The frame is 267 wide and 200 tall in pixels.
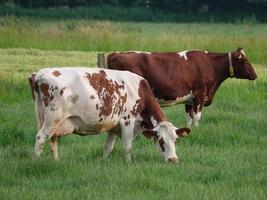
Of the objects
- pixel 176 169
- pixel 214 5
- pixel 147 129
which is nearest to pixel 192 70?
pixel 147 129

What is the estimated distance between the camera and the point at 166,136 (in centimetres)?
992

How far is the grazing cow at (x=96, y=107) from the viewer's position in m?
9.74

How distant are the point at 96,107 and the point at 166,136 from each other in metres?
0.96

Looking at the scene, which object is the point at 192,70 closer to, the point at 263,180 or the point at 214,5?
the point at 263,180

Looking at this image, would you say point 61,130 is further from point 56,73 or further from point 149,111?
point 149,111

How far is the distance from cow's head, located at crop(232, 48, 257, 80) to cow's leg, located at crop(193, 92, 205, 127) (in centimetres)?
110

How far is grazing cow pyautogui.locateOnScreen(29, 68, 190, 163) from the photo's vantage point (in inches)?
384

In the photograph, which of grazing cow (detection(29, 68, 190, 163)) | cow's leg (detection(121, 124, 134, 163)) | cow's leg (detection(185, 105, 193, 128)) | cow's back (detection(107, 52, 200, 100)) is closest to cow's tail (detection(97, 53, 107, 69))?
cow's back (detection(107, 52, 200, 100))

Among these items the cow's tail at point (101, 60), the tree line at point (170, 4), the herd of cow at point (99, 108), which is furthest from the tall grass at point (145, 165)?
the tree line at point (170, 4)

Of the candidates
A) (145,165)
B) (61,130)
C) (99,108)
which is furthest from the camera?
(99,108)

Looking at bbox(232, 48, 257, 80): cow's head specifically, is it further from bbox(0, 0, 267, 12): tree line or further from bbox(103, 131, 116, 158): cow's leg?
bbox(0, 0, 267, 12): tree line

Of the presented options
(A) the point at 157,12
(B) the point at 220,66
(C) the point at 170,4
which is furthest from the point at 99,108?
(C) the point at 170,4

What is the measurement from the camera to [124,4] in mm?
71312

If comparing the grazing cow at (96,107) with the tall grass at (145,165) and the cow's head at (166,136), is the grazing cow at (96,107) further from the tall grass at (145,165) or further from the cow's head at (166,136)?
the tall grass at (145,165)
